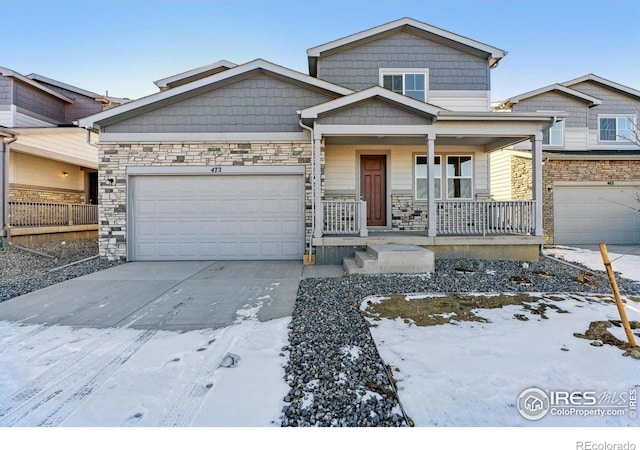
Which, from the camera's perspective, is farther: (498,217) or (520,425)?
(498,217)

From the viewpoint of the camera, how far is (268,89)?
8.27 m

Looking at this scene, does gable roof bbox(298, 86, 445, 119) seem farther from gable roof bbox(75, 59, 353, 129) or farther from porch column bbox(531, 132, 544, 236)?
porch column bbox(531, 132, 544, 236)

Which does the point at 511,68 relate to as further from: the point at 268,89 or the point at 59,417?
the point at 59,417

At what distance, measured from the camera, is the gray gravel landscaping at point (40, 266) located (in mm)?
5797

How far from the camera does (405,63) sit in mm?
9828

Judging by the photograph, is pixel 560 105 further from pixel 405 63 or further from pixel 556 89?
pixel 405 63

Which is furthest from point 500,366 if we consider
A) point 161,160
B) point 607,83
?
point 607,83

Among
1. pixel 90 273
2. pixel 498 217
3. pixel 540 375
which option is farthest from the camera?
pixel 498 217

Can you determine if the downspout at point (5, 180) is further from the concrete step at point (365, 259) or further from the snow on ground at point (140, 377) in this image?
the concrete step at point (365, 259)

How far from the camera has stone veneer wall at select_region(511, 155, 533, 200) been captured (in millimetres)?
10930

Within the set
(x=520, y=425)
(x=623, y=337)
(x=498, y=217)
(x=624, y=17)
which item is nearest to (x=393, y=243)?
(x=498, y=217)

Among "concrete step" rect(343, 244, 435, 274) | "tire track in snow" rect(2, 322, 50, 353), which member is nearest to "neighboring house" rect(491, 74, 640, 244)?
"concrete step" rect(343, 244, 435, 274)

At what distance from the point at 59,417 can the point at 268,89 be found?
777cm
